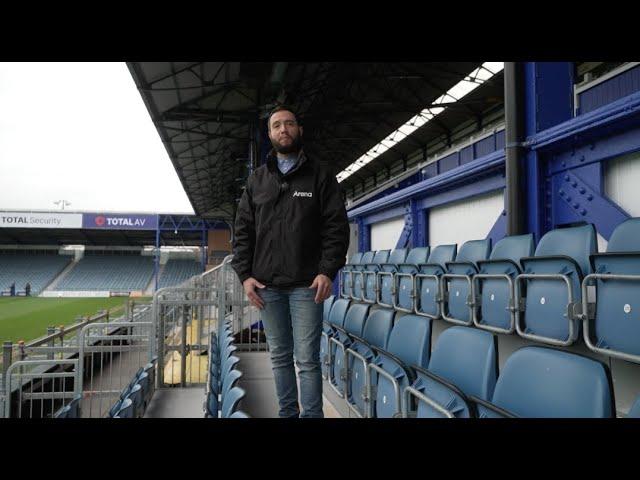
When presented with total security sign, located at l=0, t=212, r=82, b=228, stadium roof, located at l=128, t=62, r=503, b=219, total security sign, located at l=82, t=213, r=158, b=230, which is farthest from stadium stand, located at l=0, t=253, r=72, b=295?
stadium roof, located at l=128, t=62, r=503, b=219

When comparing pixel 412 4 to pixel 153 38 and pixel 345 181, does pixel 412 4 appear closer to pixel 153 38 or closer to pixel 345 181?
pixel 153 38

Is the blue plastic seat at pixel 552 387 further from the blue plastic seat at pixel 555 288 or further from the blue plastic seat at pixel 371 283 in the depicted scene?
the blue plastic seat at pixel 371 283

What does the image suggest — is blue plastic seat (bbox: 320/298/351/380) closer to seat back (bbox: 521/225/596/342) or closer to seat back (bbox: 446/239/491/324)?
seat back (bbox: 446/239/491/324)

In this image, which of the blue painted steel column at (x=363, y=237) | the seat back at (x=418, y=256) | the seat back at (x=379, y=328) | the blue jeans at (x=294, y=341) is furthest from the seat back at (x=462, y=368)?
the blue painted steel column at (x=363, y=237)

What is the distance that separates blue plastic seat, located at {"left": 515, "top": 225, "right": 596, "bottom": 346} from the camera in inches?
83.0

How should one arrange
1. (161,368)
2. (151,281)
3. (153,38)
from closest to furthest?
1. (153,38)
2. (161,368)
3. (151,281)

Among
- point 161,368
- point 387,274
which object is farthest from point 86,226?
point 387,274

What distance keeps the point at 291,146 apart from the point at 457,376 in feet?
3.94

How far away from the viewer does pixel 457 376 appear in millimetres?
1719

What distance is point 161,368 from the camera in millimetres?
5188

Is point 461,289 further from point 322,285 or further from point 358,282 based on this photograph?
point 358,282

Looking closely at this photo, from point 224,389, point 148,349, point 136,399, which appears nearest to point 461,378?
point 224,389

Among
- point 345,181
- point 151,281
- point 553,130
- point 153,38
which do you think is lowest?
point 151,281
